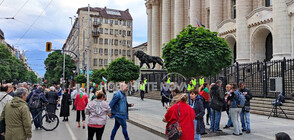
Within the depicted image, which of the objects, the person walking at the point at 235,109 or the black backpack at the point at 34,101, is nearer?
the person walking at the point at 235,109

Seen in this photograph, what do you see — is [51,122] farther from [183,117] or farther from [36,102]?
[183,117]

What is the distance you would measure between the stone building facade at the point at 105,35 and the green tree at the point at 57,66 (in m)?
3.47

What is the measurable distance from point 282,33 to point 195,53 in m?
14.1

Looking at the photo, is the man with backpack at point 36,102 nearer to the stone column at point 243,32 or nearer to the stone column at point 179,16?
the stone column at point 243,32

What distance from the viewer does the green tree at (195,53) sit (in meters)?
10.9

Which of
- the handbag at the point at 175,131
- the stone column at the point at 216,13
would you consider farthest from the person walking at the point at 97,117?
the stone column at the point at 216,13

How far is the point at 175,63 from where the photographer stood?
11.2 m

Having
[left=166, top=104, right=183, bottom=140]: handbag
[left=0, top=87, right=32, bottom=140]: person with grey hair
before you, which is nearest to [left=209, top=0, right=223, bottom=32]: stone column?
[left=166, top=104, right=183, bottom=140]: handbag

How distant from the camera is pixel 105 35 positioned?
7906cm

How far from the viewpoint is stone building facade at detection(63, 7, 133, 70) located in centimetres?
7688

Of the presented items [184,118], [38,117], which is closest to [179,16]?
[38,117]

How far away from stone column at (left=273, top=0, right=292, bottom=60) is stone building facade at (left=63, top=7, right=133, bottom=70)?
191 ft

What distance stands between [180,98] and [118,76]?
14641 mm

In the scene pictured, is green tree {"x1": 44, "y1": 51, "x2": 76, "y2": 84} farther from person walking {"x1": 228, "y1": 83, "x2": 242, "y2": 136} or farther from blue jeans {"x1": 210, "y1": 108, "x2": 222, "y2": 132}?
person walking {"x1": 228, "y1": 83, "x2": 242, "y2": 136}
